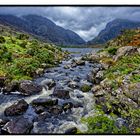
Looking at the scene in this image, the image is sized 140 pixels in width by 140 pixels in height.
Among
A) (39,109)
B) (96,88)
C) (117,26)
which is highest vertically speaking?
(117,26)

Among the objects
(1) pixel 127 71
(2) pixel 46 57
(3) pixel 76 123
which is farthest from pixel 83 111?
(2) pixel 46 57

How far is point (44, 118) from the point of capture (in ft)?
35.7

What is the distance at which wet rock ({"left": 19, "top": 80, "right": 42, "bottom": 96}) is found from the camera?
13.5 m

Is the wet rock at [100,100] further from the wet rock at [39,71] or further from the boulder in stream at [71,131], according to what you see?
the wet rock at [39,71]

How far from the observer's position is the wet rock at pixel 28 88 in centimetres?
1353

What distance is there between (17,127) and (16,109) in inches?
61.4

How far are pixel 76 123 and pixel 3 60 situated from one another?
10022mm

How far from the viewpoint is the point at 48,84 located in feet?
48.6

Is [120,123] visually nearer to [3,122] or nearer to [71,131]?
[71,131]

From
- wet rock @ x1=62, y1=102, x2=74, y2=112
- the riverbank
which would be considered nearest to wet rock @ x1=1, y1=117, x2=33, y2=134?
wet rock @ x1=62, y1=102, x2=74, y2=112

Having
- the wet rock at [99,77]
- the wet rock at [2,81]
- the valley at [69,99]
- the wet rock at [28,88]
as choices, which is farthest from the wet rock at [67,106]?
the wet rock at [2,81]

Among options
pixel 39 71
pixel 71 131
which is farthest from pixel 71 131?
pixel 39 71

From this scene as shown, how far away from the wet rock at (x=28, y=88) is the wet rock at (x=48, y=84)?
0.39 metres
